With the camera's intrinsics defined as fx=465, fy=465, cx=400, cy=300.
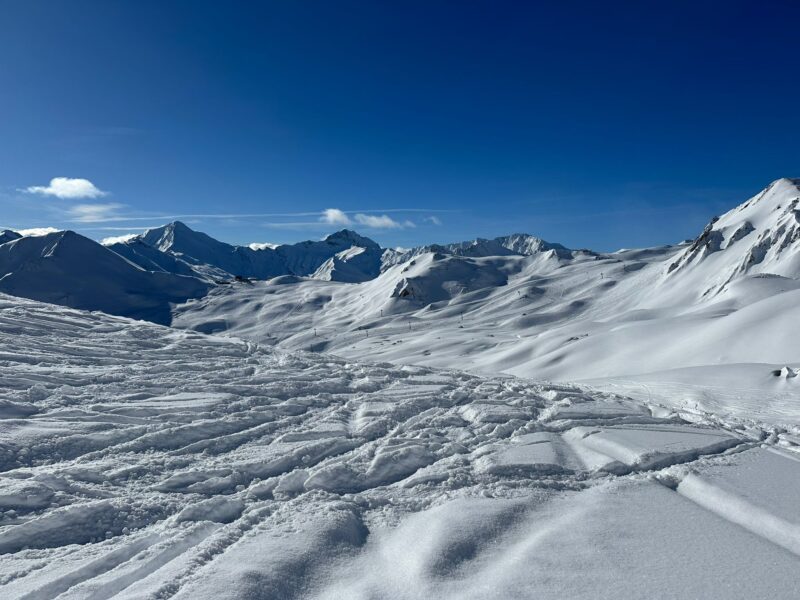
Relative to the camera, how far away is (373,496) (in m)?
6.86

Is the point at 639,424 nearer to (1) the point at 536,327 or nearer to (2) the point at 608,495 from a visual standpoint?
(2) the point at 608,495

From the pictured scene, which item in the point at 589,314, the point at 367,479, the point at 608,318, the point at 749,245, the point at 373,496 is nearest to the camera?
the point at 373,496

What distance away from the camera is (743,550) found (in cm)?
520

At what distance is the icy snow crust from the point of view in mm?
4867

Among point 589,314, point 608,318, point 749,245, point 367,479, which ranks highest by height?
point 749,245

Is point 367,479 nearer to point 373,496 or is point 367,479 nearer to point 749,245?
point 373,496

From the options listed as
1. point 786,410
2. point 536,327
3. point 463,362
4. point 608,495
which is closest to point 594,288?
point 536,327

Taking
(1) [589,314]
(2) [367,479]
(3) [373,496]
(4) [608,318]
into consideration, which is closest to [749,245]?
(1) [589,314]

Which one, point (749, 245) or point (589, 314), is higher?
point (749, 245)

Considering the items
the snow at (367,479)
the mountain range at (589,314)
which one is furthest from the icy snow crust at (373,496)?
the mountain range at (589,314)

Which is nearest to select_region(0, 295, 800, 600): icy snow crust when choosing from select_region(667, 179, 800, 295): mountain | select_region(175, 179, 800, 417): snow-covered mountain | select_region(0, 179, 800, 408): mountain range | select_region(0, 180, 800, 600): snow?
select_region(0, 180, 800, 600): snow

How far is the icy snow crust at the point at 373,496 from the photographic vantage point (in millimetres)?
4867

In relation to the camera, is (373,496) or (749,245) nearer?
(373,496)

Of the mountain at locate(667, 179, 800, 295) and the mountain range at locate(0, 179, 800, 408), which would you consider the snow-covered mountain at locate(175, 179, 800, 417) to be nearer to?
the mountain range at locate(0, 179, 800, 408)
